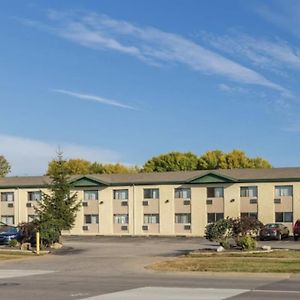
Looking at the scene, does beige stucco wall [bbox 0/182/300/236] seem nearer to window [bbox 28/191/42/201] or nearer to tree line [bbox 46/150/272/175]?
window [bbox 28/191/42/201]

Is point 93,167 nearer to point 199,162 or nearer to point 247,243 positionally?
point 199,162

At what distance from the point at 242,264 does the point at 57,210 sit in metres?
20.0

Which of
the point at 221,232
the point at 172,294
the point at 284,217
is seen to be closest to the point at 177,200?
the point at 284,217

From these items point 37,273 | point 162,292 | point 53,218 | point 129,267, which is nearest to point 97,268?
point 129,267


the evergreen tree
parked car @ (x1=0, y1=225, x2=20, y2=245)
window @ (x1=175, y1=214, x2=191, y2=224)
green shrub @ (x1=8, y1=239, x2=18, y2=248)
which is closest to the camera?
the evergreen tree

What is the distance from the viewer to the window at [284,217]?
52.7m

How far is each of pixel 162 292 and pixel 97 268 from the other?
30.1 feet

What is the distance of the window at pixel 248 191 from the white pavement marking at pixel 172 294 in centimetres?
3886

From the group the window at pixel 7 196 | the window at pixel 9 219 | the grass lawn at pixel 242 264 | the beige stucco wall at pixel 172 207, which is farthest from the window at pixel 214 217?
the grass lawn at pixel 242 264

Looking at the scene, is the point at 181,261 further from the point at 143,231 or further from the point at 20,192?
the point at 20,192

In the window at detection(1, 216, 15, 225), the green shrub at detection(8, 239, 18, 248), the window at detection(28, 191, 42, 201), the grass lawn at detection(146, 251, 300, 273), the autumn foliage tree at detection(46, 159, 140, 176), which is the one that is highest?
the autumn foliage tree at detection(46, 159, 140, 176)

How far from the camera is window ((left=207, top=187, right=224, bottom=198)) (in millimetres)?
55469

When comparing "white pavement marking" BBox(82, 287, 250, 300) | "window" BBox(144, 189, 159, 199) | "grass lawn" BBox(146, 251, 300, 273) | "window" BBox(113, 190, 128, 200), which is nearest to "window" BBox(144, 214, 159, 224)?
"window" BBox(144, 189, 159, 199)

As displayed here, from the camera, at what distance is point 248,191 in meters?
54.5
